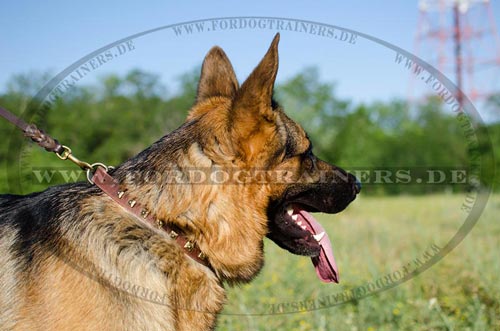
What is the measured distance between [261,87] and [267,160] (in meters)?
0.53

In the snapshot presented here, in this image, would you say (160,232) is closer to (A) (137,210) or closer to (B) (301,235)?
(A) (137,210)

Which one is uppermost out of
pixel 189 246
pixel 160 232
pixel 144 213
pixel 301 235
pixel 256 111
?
pixel 256 111

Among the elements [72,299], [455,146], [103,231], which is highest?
[103,231]

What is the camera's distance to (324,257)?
3.85 m

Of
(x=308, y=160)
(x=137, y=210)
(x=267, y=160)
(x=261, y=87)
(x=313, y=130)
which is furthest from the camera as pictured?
(x=313, y=130)

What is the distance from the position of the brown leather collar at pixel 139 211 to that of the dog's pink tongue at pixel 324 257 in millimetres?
1016

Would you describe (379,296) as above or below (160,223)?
below

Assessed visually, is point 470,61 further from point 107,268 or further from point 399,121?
point 107,268

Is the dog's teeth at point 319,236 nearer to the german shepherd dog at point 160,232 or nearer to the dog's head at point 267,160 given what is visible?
the dog's head at point 267,160

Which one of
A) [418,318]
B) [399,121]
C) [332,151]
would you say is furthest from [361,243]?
[399,121]

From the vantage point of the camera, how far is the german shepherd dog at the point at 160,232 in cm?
274

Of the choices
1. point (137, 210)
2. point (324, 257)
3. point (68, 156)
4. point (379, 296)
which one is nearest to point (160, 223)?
point (137, 210)

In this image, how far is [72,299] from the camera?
2684 mm

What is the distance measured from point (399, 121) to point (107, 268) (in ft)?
95.1
